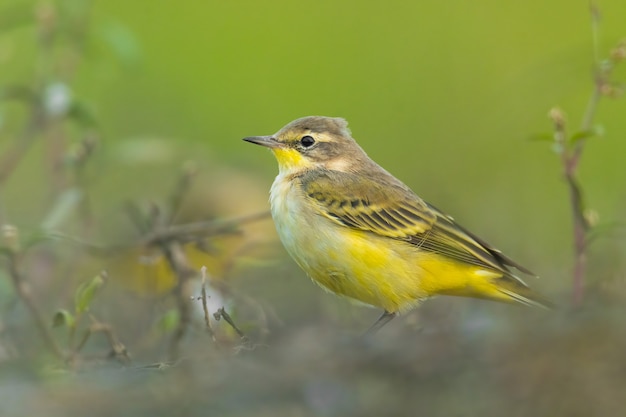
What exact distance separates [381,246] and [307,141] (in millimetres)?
737

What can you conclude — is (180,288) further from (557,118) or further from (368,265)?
(557,118)

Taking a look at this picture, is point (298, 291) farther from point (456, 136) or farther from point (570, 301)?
point (456, 136)

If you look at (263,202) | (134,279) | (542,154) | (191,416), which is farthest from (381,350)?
(542,154)

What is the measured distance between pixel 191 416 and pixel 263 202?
164 inches

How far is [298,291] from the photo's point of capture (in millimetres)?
5164

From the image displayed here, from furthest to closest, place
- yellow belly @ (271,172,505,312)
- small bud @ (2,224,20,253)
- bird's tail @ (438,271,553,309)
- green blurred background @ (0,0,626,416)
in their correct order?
1. yellow belly @ (271,172,505,312)
2. bird's tail @ (438,271,553,309)
3. small bud @ (2,224,20,253)
4. green blurred background @ (0,0,626,416)

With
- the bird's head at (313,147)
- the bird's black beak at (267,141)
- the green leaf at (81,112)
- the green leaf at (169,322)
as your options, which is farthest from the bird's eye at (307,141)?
the green leaf at (169,322)

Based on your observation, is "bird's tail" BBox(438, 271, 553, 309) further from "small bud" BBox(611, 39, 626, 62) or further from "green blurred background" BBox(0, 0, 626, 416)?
"small bud" BBox(611, 39, 626, 62)

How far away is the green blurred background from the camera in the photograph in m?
2.01

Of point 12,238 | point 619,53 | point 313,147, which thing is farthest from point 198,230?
point 619,53

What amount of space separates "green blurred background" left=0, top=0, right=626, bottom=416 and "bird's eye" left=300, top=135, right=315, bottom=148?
0.49 m

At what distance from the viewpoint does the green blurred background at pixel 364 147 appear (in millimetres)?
2010

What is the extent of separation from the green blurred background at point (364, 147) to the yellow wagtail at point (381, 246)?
0.17m

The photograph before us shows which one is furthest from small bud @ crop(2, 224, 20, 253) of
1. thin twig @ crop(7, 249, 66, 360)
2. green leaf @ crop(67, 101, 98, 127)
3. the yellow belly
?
green leaf @ crop(67, 101, 98, 127)
